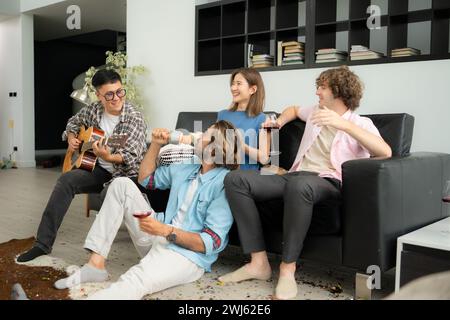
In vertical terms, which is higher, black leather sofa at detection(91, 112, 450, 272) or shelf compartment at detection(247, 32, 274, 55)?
shelf compartment at detection(247, 32, 274, 55)

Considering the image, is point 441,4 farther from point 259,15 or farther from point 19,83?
point 19,83

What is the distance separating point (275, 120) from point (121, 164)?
914 millimetres

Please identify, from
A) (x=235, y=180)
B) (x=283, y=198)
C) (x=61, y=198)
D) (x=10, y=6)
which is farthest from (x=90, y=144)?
(x=10, y=6)

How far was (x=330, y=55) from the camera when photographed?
3.55 m

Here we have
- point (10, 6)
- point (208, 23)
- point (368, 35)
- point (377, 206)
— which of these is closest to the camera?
point (377, 206)

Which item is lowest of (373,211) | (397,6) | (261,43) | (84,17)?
(373,211)

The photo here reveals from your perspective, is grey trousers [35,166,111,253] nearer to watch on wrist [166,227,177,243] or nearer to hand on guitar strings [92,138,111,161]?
hand on guitar strings [92,138,111,161]

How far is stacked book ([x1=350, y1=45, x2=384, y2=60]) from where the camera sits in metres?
3.37

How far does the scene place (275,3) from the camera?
3.93 m

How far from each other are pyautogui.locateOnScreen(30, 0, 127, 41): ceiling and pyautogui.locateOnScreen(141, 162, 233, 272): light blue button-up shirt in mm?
4950

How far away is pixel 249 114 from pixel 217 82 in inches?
69.7

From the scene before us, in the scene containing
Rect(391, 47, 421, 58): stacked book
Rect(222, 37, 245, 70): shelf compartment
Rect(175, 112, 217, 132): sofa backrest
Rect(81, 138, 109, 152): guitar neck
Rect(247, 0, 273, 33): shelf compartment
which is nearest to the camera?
Rect(81, 138, 109, 152): guitar neck

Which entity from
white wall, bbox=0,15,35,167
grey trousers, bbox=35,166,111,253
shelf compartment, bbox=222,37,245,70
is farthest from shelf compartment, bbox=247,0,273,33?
white wall, bbox=0,15,35,167

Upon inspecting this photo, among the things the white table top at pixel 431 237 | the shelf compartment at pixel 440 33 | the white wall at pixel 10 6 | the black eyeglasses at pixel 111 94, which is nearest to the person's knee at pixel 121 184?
the black eyeglasses at pixel 111 94
